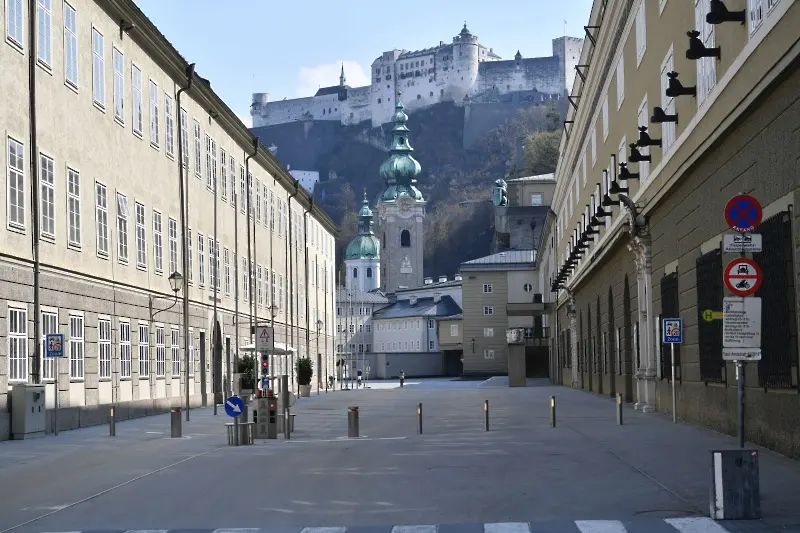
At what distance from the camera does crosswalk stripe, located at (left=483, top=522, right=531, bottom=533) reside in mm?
11320

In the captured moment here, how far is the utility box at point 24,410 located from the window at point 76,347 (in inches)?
162

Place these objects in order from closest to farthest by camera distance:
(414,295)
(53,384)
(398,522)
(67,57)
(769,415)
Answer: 1. (398,522)
2. (769,415)
3. (53,384)
4. (67,57)
5. (414,295)

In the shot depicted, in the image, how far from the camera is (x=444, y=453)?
20.2m

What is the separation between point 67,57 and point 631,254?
594 inches

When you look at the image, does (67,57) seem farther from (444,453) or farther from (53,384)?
(444,453)

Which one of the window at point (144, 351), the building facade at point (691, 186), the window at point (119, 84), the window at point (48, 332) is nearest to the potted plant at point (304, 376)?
the building facade at point (691, 186)

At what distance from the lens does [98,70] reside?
3438 cm

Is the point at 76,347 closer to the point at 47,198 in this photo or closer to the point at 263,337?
the point at 47,198

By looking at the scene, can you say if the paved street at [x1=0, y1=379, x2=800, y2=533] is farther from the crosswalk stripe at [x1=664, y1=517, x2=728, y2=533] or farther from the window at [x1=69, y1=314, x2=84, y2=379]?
the window at [x1=69, y1=314, x2=84, y2=379]

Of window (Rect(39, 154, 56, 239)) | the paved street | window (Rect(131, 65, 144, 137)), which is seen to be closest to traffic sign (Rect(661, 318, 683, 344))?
the paved street

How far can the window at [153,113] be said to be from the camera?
1598 inches

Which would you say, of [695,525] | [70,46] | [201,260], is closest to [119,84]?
[70,46]

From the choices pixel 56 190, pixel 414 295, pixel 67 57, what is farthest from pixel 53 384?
pixel 414 295

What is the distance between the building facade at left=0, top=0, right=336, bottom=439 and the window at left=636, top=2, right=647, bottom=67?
45.1 feet
